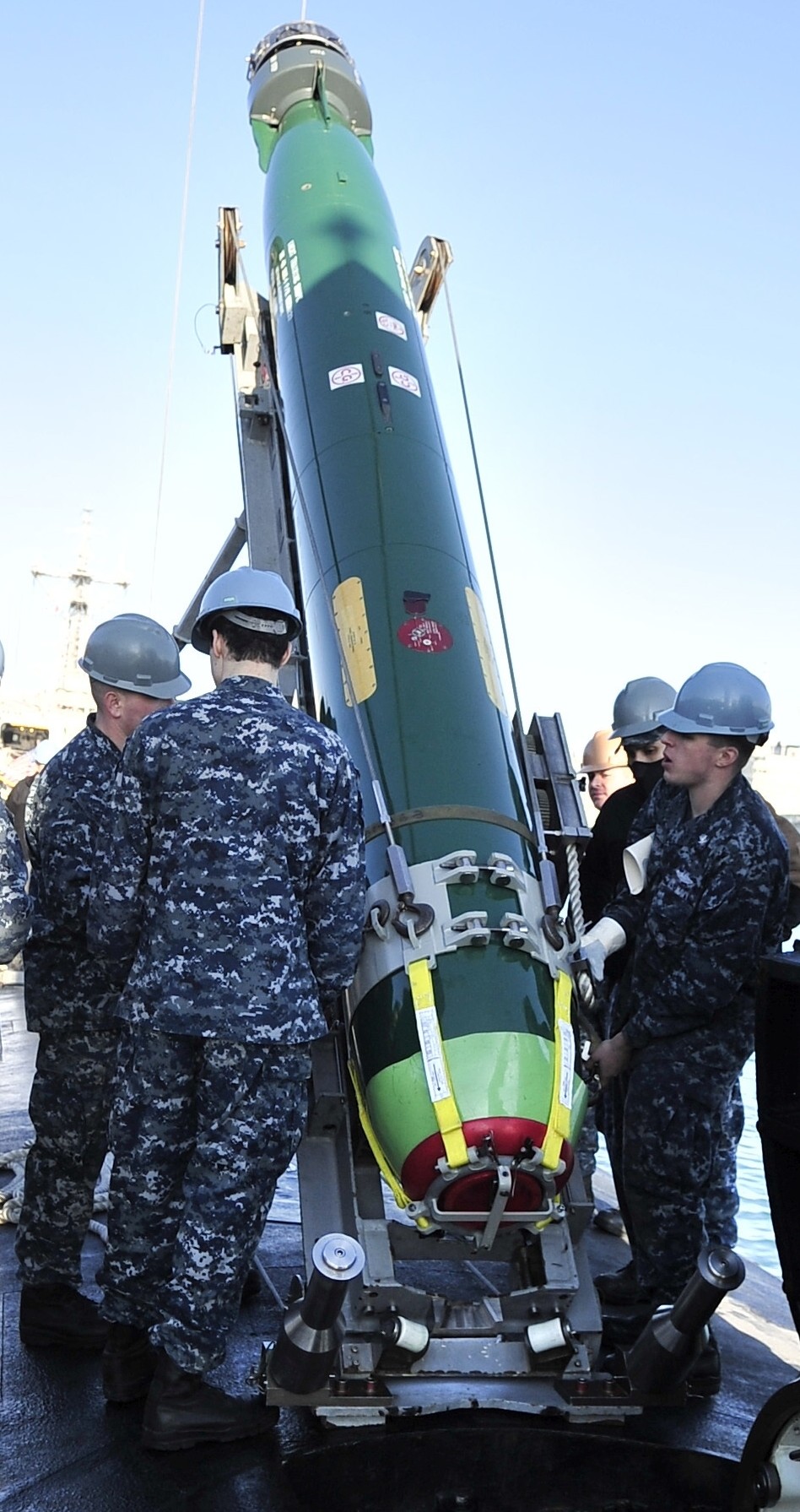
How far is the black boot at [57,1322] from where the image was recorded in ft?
10.7

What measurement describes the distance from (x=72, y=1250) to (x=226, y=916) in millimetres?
1216

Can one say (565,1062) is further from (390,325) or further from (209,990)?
(390,325)

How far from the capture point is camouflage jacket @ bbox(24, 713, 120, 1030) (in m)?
3.31

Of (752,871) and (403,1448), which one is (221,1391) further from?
(752,871)

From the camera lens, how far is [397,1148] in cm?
288

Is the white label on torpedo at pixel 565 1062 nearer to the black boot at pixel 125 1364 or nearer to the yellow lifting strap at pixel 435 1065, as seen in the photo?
the yellow lifting strap at pixel 435 1065

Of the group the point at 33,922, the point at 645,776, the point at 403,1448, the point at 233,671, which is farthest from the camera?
the point at 645,776

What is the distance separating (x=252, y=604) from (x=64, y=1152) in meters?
1.57

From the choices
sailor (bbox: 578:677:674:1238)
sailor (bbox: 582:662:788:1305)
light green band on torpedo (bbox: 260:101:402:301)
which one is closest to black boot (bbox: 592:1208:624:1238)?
sailor (bbox: 578:677:674:1238)

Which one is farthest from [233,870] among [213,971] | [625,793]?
[625,793]

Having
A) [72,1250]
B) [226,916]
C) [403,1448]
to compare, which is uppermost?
[226,916]

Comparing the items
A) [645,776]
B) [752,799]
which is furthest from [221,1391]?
[645,776]

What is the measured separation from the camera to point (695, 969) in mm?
3262

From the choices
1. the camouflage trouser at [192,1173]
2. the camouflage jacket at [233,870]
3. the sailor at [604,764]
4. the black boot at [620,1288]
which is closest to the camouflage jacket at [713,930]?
the black boot at [620,1288]
